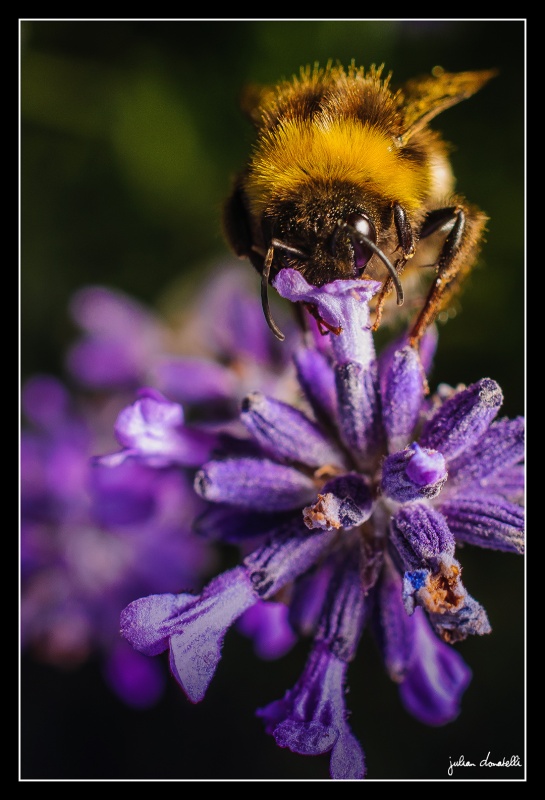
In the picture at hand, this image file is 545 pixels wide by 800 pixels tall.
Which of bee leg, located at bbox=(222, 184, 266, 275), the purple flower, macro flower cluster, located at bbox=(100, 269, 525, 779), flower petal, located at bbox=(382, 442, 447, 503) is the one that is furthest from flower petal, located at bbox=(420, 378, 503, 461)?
the purple flower

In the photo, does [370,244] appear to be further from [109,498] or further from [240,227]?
[109,498]

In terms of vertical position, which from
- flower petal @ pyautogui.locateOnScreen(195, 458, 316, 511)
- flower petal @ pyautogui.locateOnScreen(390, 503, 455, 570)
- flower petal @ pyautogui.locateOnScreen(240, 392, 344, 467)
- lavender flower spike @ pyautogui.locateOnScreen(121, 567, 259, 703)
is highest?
flower petal @ pyautogui.locateOnScreen(240, 392, 344, 467)

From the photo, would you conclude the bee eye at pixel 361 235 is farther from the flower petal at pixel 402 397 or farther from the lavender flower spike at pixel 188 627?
the lavender flower spike at pixel 188 627

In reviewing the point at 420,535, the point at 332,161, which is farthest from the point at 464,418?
the point at 332,161

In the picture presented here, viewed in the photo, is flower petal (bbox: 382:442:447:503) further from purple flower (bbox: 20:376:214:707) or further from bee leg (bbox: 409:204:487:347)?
purple flower (bbox: 20:376:214:707)
